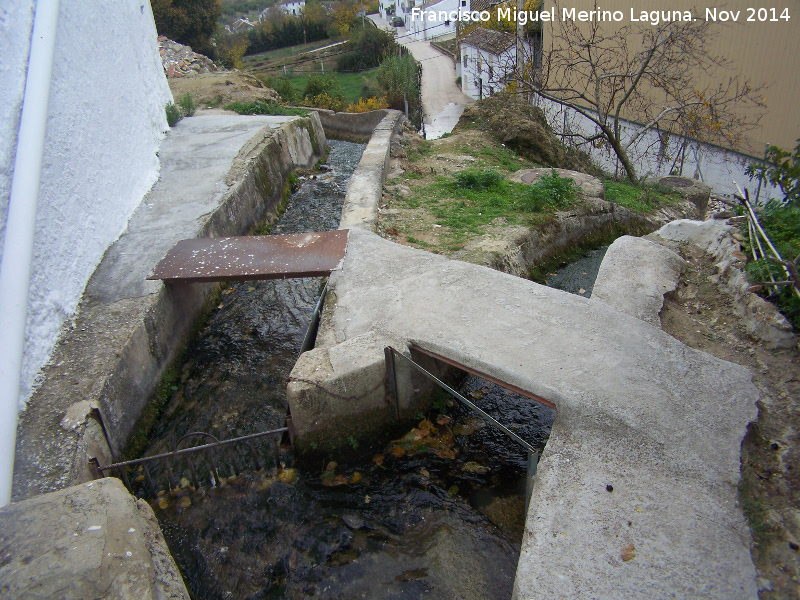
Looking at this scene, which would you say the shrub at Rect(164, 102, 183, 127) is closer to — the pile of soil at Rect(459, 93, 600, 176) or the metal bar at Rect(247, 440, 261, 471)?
the pile of soil at Rect(459, 93, 600, 176)

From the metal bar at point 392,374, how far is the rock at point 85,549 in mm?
1820

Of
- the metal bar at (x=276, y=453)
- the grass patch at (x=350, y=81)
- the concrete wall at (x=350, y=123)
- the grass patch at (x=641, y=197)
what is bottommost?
the metal bar at (x=276, y=453)

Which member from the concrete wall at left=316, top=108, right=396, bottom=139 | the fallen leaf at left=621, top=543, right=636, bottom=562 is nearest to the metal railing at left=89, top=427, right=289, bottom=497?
the fallen leaf at left=621, top=543, right=636, bottom=562

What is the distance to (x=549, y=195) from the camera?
23.2 feet

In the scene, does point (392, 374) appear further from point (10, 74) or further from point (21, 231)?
point (10, 74)

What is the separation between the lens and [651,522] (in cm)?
256

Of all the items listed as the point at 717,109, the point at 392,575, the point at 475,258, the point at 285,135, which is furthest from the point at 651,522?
the point at 717,109

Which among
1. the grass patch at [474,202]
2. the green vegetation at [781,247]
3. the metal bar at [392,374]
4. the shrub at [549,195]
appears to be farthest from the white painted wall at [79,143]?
the green vegetation at [781,247]

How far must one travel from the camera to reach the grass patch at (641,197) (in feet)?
27.4

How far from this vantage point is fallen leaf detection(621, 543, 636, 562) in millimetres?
2416

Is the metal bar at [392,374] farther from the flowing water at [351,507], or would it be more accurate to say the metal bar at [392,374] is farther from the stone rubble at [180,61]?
the stone rubble at [180,61]

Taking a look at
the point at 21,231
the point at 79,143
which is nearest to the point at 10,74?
the point at 79,143

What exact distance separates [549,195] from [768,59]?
7458mm

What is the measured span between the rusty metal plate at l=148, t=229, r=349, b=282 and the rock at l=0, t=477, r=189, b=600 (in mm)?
2650
